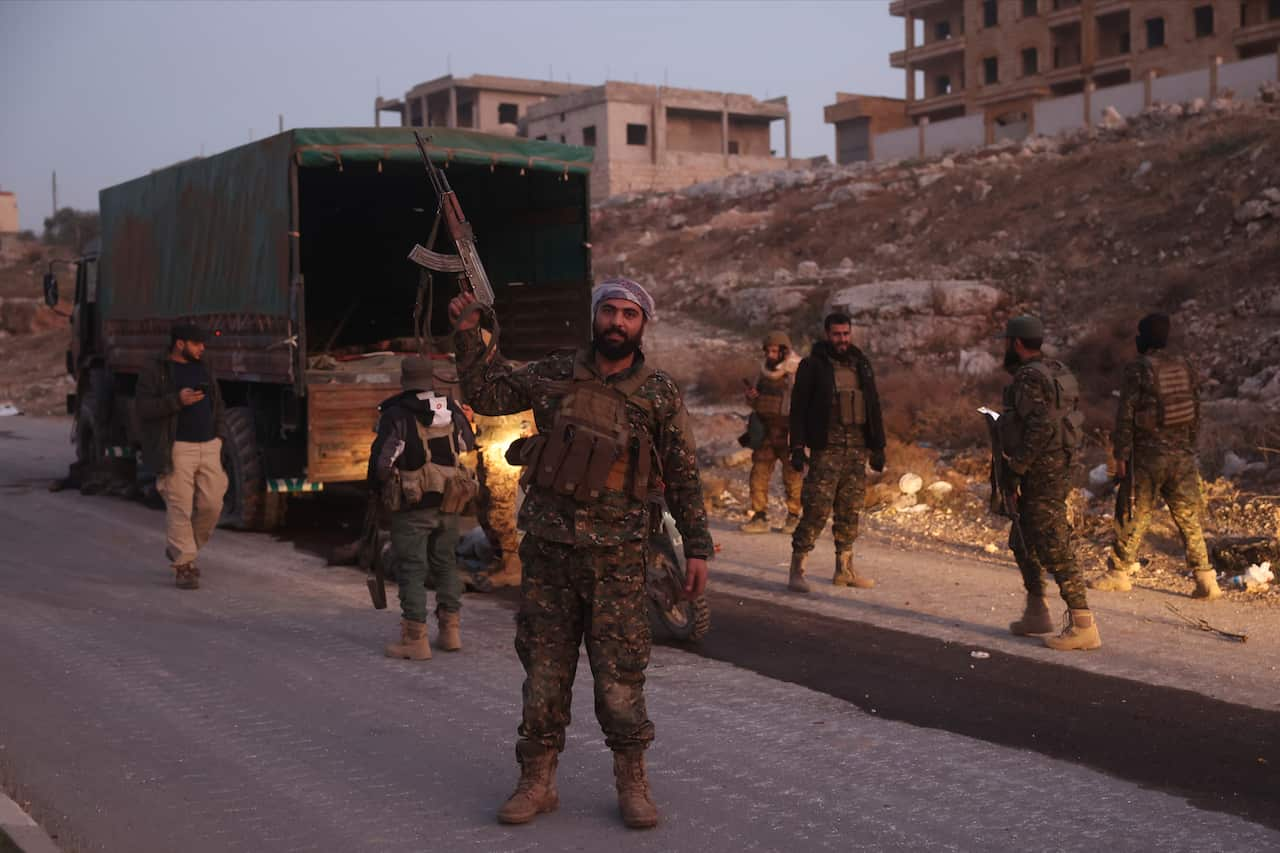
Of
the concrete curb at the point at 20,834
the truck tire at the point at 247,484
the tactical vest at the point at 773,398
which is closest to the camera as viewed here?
the concrete curb at the point at 20,834

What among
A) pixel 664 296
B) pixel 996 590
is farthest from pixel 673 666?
pixel 664 296

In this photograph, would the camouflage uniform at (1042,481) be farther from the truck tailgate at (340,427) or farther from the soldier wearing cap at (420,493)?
the truck tailgate at (340,427)

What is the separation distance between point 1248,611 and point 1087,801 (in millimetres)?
3888

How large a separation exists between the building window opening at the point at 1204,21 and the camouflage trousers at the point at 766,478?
1637 inches

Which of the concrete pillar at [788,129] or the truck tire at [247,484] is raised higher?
the concrete pillar at [788,129]

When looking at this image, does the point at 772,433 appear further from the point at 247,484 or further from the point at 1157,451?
the point at 247,484

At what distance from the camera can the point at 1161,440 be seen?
8266 millimetres

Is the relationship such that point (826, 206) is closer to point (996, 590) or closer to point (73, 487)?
point (73, 487)

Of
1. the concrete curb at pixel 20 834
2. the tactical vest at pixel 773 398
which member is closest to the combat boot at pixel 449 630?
the concrete curb at pixel 20 834

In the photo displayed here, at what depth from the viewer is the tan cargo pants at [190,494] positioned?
915 centimetres

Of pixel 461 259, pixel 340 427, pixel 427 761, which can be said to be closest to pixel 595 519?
pixel 461 259

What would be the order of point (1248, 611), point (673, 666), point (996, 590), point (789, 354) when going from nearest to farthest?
point (673, 666), point (1248, 611), point (996, 590), point (789, 354)

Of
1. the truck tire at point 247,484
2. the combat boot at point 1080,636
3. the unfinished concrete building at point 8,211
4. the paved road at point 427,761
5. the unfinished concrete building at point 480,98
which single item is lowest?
the paved road at point 427,761

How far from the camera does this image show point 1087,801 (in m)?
4.73
